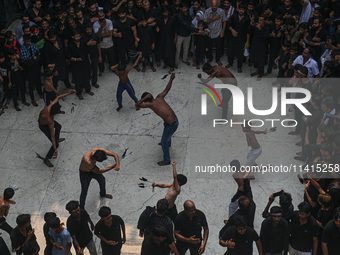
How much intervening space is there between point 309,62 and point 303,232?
460 cm

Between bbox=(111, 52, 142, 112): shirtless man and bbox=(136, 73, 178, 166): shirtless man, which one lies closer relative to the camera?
bbox=(136, 73, 178, 166): shirtless man

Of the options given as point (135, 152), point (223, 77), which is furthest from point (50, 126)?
point (223, 77)

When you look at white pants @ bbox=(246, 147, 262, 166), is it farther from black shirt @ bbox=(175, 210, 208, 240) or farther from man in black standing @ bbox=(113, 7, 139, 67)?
man in black standing @ bbox=(113, 7, 139, 67)

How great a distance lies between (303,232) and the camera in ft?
26.8

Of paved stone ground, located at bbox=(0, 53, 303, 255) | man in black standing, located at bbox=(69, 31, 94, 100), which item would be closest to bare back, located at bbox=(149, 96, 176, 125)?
paved stone ground, located at bbox=(0, 53, 303, 255)

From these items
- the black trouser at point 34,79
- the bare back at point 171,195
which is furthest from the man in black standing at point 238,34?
the bare back at point 171,195

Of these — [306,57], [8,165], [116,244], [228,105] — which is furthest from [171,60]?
[116,244]

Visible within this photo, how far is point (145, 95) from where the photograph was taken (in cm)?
1058

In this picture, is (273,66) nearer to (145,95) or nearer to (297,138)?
(297,138)

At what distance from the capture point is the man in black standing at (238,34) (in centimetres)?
1298

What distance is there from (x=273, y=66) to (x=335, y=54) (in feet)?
8.22

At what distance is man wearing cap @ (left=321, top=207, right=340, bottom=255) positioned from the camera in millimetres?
7695

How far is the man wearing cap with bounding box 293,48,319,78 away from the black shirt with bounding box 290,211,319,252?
436 centimetres

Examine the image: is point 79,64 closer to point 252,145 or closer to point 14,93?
point 14,93
